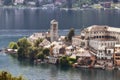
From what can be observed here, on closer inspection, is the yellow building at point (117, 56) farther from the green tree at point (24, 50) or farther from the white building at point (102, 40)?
the green tree at point (24, 50)

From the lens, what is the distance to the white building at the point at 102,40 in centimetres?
3553

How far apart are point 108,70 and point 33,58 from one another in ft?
16.6

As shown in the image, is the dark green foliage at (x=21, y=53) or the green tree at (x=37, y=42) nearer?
the dark green foliage at (x=21, y=53)

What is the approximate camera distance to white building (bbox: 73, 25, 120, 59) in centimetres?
3553

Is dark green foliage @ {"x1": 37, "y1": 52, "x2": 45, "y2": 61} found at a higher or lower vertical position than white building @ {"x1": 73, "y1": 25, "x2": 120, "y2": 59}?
lower

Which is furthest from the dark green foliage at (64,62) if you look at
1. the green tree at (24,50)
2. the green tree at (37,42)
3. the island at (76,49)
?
the green tree at (37,42)

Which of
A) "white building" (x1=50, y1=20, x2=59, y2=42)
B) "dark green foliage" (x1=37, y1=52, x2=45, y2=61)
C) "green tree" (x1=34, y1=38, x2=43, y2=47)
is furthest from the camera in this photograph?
"white building" (x1=50, y1=20, x2=59, y2=42)

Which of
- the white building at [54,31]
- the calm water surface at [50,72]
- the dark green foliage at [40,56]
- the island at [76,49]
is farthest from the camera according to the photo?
the white building at [54,31]

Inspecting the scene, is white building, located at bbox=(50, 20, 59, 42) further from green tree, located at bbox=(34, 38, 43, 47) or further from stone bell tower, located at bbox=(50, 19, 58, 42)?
green tree, located at bbox=(34, 38, 43, 47)

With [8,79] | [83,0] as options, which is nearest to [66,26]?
[83,0]

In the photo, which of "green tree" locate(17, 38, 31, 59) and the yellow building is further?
"green tree" locate(17, 38, 31, 59)

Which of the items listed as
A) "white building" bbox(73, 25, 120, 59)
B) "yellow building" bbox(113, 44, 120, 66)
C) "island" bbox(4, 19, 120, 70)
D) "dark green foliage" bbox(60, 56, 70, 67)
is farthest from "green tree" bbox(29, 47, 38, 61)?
"yellow building" bbox(113, 44, 120, 66)

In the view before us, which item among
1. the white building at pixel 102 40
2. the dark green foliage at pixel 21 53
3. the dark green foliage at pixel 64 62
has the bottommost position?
the dark green foliage at pixel 21 53

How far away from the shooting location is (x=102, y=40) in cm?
3722
